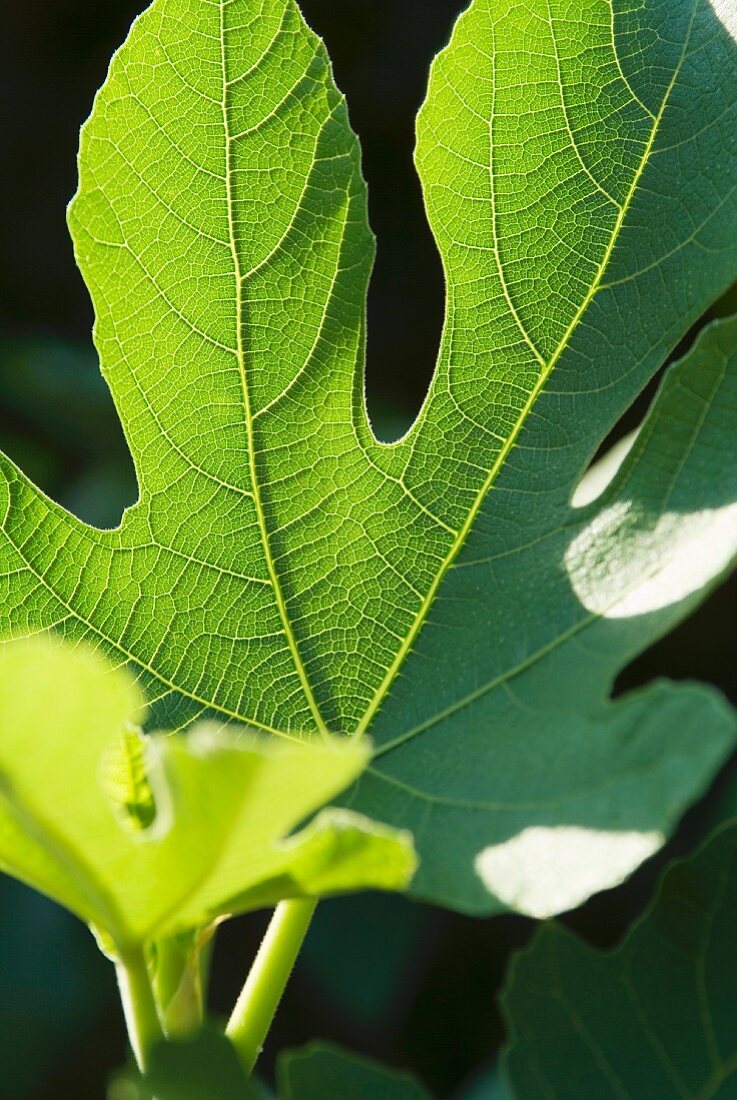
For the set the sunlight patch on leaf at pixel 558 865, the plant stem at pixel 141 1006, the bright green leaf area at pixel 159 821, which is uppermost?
the sunlight patch on leaf at pixel 558 865

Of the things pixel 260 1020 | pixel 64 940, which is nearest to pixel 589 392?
pixel 260 1020

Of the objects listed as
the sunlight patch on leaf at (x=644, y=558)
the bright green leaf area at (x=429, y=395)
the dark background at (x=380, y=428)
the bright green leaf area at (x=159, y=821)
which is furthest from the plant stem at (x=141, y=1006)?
the dark background at (x=380, y=428)

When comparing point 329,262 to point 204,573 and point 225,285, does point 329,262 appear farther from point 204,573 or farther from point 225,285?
point 204,573

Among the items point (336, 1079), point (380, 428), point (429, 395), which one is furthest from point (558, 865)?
point (380, 428)

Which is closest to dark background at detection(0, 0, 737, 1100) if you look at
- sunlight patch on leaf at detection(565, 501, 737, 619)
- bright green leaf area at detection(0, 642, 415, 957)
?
sunlight patch on leaf at detection(565, 501, 737, 619)

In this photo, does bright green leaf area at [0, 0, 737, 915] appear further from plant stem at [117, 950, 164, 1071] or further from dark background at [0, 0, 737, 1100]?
dark background at [0, 0, 737, 1100]

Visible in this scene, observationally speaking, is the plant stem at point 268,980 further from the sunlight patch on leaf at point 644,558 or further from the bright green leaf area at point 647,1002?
the sunlight patch on leaf at point 644,558
